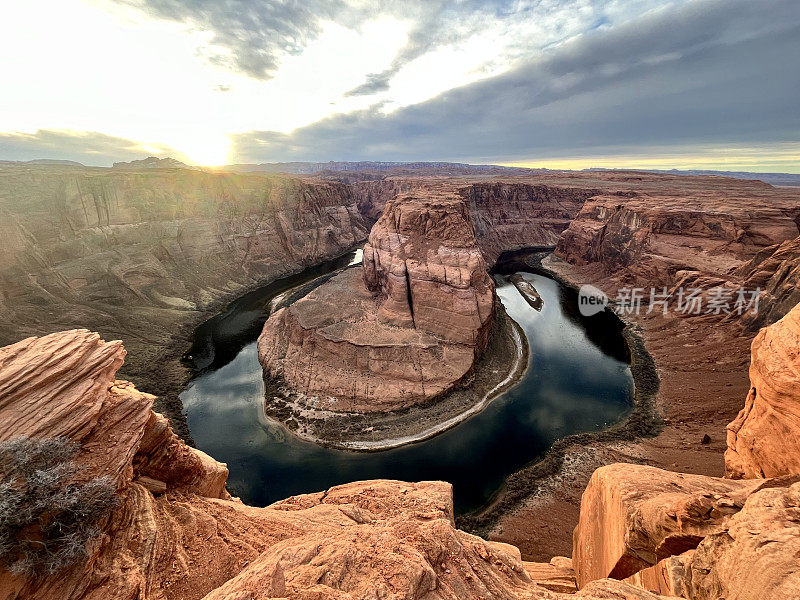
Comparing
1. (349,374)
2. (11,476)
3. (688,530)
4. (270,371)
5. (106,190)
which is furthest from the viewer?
(106,190)

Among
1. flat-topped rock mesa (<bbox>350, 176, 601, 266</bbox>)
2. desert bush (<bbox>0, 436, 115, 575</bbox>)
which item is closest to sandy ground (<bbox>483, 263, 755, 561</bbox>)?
desert bush (<bbox>0, 436, 115, 575</bbox>)

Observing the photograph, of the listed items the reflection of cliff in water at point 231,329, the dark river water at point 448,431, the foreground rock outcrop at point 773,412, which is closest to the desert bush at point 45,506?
the dark river water at point 448,431

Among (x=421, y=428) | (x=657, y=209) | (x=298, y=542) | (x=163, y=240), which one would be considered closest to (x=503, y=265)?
(x=657, y=209)

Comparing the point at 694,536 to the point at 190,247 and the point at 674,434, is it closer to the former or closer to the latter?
the point at 674,434

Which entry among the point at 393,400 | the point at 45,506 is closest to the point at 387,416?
the point at 393,400

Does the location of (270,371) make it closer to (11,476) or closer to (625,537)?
(11,476)

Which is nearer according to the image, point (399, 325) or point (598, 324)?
point (399, 325)
